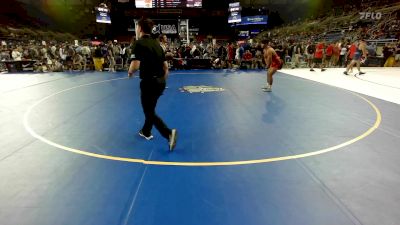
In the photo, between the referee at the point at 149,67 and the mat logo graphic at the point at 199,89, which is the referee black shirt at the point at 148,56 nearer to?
the referee at the point at 149,67

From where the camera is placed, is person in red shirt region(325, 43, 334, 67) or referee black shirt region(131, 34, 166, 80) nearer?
referee black shirt region(131, 34, 166, 80)

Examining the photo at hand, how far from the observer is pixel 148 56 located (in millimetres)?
4133

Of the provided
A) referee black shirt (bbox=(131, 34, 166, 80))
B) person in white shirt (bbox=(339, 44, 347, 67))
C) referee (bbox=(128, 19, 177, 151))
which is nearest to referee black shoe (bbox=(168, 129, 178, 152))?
referee (bbox=(128, 19, 177, 151))

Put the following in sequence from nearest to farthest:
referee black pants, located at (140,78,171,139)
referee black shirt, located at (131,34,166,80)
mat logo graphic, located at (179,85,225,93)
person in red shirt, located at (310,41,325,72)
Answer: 1. referee black shirt, located at (131,34,166,80)
2. referee black pants, located at (140,78,171,139)
3. mat logo graphic, located at (179,85,225,93)
4. person in red shirt, located at (310,41,325,72)

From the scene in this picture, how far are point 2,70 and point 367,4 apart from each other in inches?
1757

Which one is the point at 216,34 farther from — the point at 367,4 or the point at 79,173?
the point at 79,173

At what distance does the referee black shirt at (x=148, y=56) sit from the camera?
4.08 metres

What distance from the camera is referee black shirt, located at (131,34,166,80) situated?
4082 mm

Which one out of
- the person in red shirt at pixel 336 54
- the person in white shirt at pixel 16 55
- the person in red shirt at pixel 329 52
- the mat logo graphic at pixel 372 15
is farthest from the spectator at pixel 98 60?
the mat logo graphic at pixel 372 15

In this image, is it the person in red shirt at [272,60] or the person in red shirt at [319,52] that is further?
the person in red shirt at [319,52]

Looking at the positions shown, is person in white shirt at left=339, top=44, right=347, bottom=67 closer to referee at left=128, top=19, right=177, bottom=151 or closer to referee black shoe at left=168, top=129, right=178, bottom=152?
referee at left=128, top=19, right=177, bottom=151

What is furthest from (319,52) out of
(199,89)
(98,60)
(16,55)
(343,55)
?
(16,55)

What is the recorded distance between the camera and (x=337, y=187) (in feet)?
10.8

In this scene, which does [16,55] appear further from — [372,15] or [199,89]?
[372,15]
